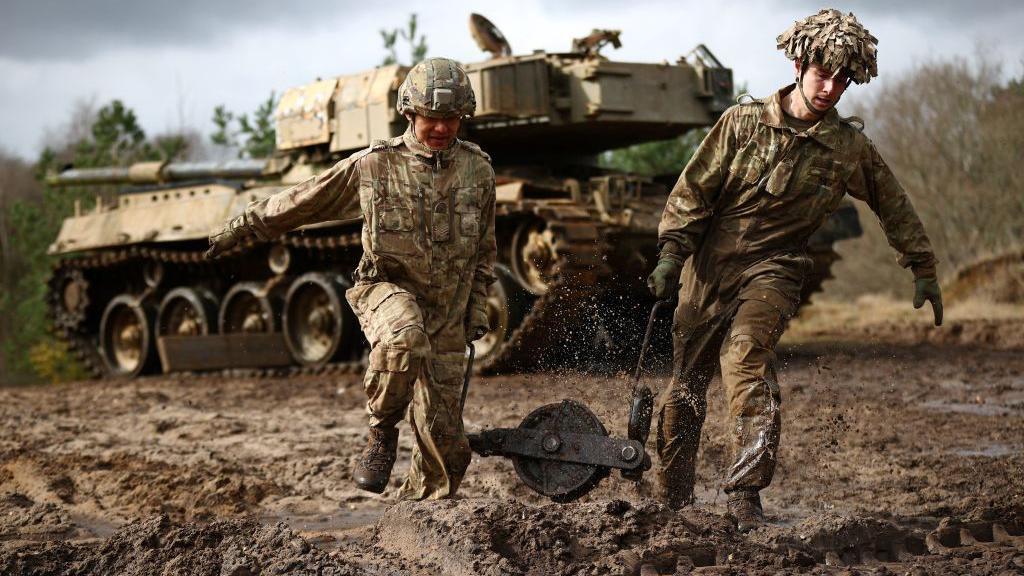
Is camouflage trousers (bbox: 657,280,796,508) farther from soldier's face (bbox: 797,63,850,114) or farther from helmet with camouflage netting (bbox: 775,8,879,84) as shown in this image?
helmet with camouflage netting (bbox: 775,8,879,84)

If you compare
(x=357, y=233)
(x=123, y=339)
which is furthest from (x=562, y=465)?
(x=123, y=339)

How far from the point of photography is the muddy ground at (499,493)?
174 inches

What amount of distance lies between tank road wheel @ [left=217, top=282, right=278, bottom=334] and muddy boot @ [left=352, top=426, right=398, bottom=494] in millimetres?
9756

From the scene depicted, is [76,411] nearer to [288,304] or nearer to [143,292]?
[288,304]

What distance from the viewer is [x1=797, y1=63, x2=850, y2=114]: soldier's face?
17.2ft

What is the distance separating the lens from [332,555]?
4.48 meters

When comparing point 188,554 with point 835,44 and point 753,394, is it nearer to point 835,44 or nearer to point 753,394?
point 753,394

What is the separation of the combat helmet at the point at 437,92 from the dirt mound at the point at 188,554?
67.0 inches

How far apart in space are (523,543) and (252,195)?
10612mm

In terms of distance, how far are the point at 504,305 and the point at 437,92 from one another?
23.0ft

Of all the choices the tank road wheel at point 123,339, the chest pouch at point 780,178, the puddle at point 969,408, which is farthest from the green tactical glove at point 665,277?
the tank road wheel at point 123,339

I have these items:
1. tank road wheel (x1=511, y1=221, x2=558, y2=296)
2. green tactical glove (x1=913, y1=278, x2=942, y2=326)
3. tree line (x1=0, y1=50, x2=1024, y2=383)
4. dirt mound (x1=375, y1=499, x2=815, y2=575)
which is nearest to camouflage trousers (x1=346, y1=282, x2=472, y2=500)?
dirt mound (x1=375, y1=499, x2=815, y2=575)

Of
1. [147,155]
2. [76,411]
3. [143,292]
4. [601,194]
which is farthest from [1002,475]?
[147,155]

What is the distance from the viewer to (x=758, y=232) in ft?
18.0
